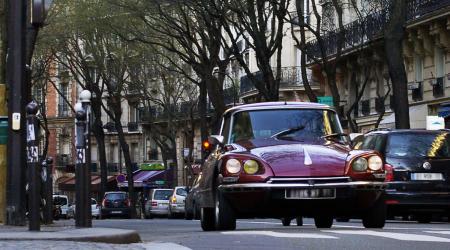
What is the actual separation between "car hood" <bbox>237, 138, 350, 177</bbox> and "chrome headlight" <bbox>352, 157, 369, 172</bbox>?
13cm

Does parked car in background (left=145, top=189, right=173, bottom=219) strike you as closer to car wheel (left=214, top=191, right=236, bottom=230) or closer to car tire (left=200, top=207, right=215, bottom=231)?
car tire (left=200, top=207, right=215, bottom=231)

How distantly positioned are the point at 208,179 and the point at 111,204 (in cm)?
4533

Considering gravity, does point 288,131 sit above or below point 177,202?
above

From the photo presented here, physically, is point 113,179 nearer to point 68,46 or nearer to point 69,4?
point 68,46

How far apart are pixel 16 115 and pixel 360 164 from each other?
5.58 meters

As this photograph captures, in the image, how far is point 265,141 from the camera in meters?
14.2

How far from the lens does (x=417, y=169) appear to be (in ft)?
66.9

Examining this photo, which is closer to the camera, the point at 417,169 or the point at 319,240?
the point at 319,240

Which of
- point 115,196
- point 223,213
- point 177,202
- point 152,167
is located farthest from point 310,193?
point 152,167

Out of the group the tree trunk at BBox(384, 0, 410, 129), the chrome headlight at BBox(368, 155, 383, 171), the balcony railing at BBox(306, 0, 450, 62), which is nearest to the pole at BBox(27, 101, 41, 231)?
the chrome headlight at BBox(368, 155, 383, 171)

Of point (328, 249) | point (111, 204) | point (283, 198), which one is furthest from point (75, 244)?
point (111, 204)

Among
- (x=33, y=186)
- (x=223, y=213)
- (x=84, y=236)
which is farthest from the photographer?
(x=223, y=213)

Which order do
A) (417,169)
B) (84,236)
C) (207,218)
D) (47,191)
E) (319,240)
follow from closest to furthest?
(84,236), (319,240), (207,218), (417,169), (47,191)

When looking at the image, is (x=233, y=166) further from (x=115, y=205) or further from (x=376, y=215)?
(x=115, y=205)
